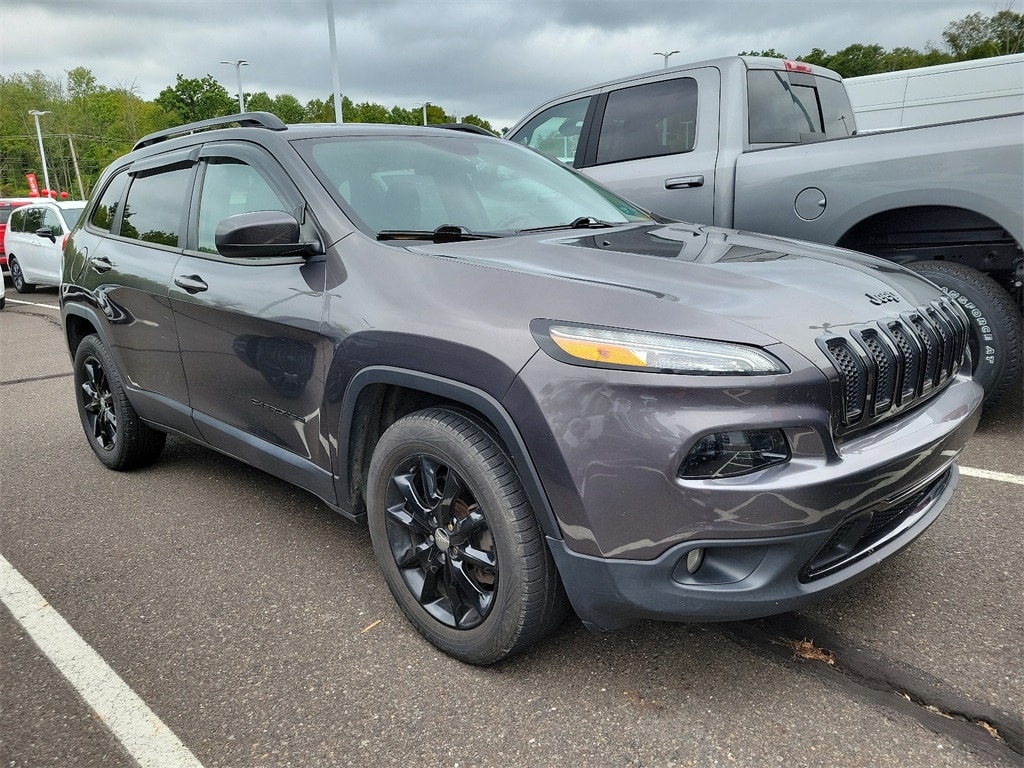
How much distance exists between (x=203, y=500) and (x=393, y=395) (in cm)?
180

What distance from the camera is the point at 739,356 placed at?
1.87 meters

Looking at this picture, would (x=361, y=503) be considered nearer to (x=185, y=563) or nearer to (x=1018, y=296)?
(x=185, y=563)

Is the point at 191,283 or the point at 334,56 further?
the point at 334,56

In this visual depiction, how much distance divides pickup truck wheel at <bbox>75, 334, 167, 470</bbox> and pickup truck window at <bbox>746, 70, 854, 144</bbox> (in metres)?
3.90

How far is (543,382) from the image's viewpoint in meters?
1.97

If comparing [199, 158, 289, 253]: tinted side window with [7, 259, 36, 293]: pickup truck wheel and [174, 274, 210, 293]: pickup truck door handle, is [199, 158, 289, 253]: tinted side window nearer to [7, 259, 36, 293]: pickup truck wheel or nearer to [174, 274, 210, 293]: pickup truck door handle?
[174, 274, 210, 293]: pickup truck door handle

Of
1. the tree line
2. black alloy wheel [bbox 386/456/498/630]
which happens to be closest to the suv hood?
black alloy wheel [bbox 386/456/498/630]

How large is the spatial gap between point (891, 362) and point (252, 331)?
6.93 feet

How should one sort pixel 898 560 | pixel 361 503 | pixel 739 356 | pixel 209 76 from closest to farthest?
pixel 739 356, pixel 361 503, pixel 898 560, pixel 209 76

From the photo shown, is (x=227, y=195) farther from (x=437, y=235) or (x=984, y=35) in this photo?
(x=984, y=35)

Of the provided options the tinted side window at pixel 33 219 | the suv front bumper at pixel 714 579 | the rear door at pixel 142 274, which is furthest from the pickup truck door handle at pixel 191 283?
the tinted side window at pixel 33 219

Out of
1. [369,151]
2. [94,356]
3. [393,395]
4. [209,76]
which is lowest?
[94,356]

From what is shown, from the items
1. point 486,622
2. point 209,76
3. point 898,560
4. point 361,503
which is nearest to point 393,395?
point 361,503

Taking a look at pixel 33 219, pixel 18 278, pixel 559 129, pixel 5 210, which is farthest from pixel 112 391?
pixel 5 210
